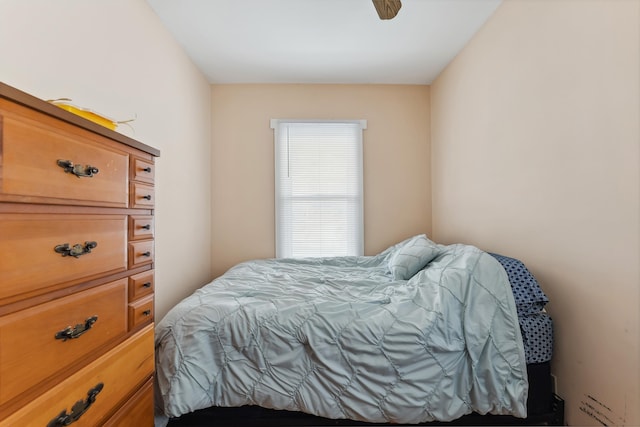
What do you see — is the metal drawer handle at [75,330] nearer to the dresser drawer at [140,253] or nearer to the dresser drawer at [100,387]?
the dresser drawer at [100,387]

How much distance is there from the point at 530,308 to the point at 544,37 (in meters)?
1.53

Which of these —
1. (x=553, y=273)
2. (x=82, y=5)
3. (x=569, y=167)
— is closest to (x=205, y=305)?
(x=82, y=5)

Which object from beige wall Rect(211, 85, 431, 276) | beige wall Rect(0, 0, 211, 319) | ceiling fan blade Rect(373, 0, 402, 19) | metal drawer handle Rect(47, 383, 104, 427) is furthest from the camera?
beige wall Rect(211, 85, 431, 276)

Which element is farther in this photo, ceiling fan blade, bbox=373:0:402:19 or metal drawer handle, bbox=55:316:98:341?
ceiling fan blade, bbox=373:0:402:19

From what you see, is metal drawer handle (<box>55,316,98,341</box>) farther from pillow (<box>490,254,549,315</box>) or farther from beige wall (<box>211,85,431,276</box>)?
beige wall (<box>211,85,431,276</box>)

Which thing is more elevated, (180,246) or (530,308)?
(180,246)

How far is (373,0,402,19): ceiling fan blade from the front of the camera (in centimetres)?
169

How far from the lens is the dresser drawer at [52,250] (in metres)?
0.63

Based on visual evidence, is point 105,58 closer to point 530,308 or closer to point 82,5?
point 82,5

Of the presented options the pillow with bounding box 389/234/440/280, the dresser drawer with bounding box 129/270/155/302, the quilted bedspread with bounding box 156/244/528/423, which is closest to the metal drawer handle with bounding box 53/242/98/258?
the dresser drawer with bounding box 129/270/155/302

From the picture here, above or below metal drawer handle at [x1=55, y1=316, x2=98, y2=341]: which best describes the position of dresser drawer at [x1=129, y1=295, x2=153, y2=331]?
below

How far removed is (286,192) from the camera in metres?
Result: 3.34

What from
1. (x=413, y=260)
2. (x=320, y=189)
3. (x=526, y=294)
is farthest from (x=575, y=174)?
(x=320, y=189)

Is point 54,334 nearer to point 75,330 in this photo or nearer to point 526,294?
point 75,330
